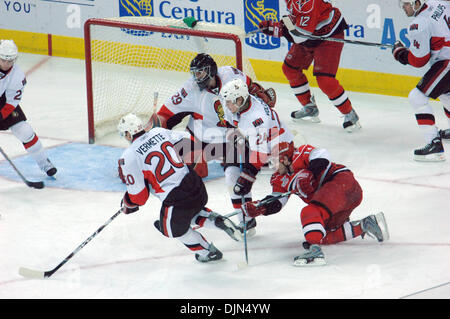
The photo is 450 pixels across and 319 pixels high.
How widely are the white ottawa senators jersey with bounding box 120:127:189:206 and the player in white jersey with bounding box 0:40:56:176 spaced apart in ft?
5.08

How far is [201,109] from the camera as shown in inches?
219

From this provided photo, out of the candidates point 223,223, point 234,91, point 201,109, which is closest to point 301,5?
point 201,109

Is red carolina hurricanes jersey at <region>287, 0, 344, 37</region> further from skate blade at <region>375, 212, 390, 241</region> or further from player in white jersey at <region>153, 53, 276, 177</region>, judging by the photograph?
skate blade at <region>375, 212, 390, 241</region>

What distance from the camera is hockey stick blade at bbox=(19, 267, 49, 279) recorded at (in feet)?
14.2

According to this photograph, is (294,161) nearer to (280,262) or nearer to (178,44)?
(280,262)

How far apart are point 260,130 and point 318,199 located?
452 mm

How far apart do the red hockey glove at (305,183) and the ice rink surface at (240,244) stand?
312 millimetres

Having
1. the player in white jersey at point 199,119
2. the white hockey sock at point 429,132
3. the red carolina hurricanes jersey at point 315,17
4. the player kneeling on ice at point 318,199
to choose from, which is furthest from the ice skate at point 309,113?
the player kneeling on ice at point 318,199

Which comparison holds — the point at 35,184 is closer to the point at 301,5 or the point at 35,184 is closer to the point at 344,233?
the point at 344,233

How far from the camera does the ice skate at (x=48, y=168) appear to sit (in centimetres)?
576

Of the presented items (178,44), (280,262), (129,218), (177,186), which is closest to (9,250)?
(129,218)

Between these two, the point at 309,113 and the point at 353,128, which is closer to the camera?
the point at 353,128

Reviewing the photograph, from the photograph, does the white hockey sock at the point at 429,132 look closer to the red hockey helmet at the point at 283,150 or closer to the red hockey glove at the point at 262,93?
the red hockey glove at the point at 262,93

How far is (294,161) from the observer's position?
14.9ft
